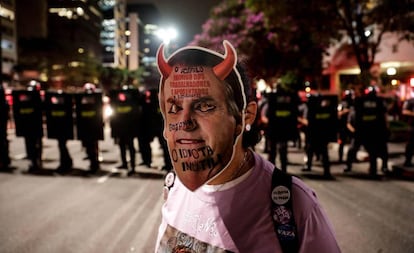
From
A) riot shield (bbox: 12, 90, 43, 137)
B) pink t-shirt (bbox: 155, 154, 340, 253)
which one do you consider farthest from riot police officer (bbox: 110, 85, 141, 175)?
pink t-shirt (bbox: 155, 154, 340, 253)

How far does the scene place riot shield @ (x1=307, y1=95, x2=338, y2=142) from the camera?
923 centimetres

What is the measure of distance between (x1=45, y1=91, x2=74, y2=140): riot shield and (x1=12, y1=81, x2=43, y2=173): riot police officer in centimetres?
19

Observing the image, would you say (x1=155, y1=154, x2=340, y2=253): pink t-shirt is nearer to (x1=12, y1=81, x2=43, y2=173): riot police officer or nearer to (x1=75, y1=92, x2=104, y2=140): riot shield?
(x1=75, y1=92, x2=104, y2=140): riot shield

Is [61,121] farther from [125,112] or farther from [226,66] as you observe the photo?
[226,66]

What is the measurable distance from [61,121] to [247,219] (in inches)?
351

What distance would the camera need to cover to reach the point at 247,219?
1.65 m

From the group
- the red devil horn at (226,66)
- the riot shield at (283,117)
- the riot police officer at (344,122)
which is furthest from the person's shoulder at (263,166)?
the riot police officer at (344,122)

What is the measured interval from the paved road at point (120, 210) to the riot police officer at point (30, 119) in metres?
0.50

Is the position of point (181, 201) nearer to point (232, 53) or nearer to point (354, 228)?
point (232, 53)

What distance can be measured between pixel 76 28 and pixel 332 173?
331ft

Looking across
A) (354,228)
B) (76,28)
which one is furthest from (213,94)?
(76,28)

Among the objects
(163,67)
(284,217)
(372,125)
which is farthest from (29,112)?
(284,217)

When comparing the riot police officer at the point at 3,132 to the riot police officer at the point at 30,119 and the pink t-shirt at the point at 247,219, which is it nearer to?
the riot police officer at the point at 30,119

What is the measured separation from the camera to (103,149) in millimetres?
13914
